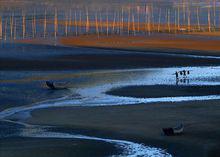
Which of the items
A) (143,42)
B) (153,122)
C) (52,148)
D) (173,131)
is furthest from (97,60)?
(52,148)

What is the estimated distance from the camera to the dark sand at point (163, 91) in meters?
30.0

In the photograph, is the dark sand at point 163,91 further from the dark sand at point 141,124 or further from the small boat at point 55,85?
the small boat at point 55,85

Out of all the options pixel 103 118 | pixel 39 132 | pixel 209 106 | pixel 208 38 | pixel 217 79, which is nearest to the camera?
pixel 39 132

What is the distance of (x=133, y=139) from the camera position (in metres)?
20.4

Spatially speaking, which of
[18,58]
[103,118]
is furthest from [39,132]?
[18,58]

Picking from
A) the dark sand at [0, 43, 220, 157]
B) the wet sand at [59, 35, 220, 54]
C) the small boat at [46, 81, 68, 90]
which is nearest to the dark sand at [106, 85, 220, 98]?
the dark sand at [0, 43, 220, 157]

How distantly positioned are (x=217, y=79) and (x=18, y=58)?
16643mm

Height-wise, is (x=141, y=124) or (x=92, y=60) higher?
(x=92, y=60)

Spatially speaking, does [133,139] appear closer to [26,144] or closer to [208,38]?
[26,144]

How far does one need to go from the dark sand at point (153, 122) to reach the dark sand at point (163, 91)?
9.00 ft

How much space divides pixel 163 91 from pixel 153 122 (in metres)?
8.00

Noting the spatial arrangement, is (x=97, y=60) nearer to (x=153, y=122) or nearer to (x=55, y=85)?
(x=55, y=85)

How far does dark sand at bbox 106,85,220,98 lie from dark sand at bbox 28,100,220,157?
274cm

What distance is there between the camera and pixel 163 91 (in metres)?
30.9
